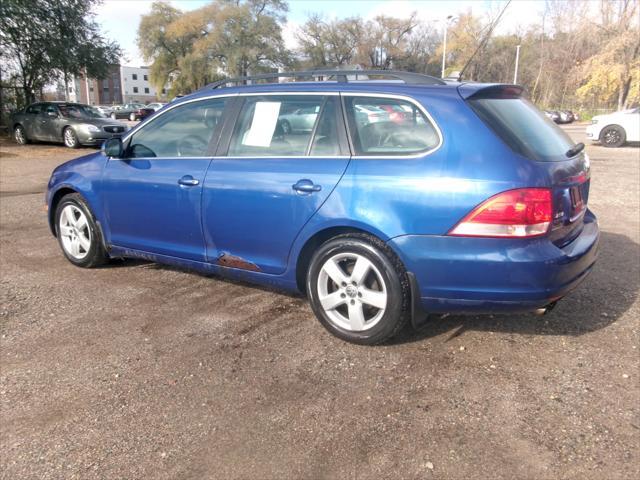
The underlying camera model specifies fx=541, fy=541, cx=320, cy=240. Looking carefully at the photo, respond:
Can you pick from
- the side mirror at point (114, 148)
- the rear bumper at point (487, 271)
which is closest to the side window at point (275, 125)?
the rear bumper at point (487, 271)

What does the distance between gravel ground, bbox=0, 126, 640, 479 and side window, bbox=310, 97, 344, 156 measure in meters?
1.28

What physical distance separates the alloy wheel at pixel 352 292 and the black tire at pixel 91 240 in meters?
2.46

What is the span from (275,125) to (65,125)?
15.8m

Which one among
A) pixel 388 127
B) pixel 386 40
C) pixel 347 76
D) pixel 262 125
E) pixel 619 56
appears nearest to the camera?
pixel 388 127

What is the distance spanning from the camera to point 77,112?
58.5ft

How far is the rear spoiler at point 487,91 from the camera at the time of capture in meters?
3.38

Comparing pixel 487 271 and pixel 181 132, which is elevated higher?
pixel 181 132

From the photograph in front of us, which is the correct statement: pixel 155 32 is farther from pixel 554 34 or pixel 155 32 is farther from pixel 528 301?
pixel 528 301

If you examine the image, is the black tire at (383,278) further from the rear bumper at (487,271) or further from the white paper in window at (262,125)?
the white paper in window at (262,125)

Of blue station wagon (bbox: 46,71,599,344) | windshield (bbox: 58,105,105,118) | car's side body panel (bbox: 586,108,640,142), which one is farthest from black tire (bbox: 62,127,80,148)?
car's side body panel (bbox: 586,108,640,142)

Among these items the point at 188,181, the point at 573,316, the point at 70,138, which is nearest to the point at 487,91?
the point at 573,316

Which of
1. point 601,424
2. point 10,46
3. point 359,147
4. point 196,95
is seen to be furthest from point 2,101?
point 601,424

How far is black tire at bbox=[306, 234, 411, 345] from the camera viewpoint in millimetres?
3367

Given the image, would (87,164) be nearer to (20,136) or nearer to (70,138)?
(70,138)
